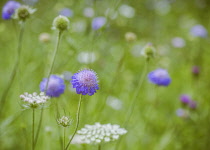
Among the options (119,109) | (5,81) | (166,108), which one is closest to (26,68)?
(5,81)

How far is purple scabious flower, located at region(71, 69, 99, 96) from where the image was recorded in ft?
2.40

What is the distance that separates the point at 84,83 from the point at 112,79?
125 cm

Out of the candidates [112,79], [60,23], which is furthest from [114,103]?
[60,23]

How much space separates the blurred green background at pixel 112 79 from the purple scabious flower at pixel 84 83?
0.29 m

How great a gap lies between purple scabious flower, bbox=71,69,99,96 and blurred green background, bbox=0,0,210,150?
0.29 meters

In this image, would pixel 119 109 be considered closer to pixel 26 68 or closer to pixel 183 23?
pixel 26 68

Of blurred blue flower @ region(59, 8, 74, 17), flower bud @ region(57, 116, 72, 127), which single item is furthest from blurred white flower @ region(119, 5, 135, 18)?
flower bud @ region(57, 116, 72, 127)

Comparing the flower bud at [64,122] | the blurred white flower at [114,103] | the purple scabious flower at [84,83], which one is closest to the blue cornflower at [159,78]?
the blurred white flower at [114,103]

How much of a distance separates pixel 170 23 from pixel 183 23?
220 millimetres

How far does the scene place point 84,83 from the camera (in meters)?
0.74

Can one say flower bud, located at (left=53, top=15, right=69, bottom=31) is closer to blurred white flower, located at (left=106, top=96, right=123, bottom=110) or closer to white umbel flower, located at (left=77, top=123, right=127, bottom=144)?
white umbel flower, located at (left=77, top=123, right=127, bottom=144)

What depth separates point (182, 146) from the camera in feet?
5.29

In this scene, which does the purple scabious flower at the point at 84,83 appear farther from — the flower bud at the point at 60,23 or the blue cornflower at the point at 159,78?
the blue cornflower at the point at 159,78

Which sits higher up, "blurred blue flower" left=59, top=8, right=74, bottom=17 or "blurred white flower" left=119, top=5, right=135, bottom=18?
"blurred white flower" left=119, top=5, right=135, bottom=18
